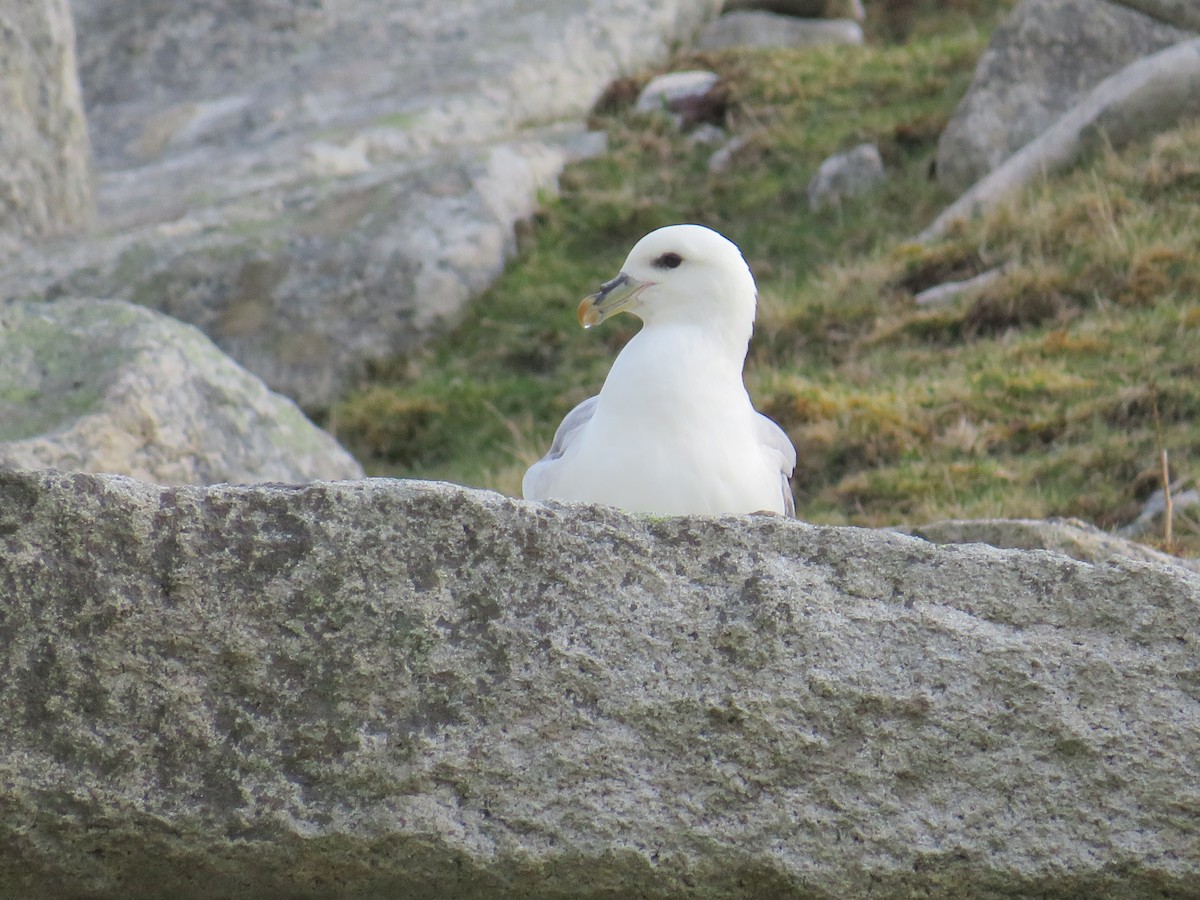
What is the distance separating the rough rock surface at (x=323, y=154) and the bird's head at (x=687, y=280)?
6.60 m

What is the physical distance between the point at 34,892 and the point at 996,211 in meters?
8.40

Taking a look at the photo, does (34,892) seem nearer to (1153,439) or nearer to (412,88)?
(1153,439)

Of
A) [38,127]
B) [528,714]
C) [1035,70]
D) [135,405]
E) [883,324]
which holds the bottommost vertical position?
[883,324]

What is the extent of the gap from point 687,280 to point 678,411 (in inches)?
20.7

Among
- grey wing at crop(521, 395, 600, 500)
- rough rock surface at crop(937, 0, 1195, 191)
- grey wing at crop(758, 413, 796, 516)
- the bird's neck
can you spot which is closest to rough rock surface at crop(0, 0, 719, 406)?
rough rock surface at crop(937, 0, 1195, 191)

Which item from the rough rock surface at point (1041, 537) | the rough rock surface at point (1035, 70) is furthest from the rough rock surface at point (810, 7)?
the rough rock surface at point (1041, 537)

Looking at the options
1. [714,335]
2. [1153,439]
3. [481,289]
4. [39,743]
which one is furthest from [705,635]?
[481,289]

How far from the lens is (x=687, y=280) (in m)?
4.93

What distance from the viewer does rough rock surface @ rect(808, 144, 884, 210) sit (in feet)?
40.7

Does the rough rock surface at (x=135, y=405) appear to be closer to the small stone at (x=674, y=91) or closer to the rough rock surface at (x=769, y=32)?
the small stone at (x=674, y=91)

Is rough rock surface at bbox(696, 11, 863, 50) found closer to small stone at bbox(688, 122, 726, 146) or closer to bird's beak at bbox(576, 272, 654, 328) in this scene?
small stone at bbox(688, 122, 726, 146)

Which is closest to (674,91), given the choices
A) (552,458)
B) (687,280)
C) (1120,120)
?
(1120,120)

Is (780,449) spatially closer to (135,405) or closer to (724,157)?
(135,405)

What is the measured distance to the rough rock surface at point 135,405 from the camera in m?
6.20
